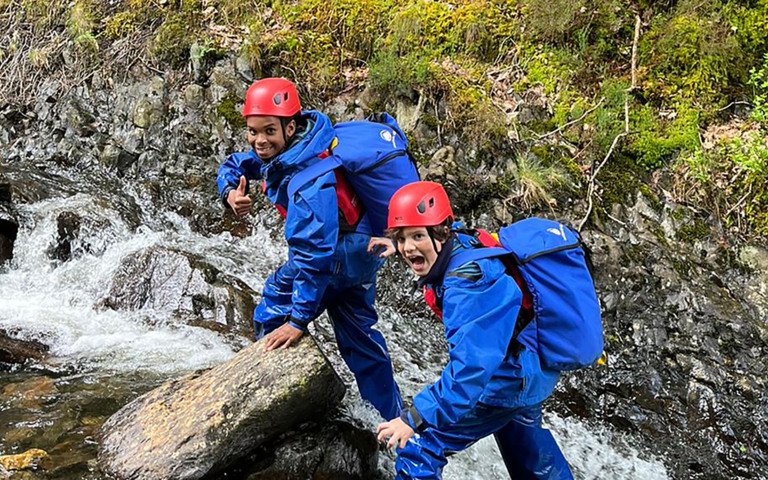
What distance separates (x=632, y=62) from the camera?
7.99 m

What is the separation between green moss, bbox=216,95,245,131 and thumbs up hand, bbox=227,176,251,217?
452 centimetres

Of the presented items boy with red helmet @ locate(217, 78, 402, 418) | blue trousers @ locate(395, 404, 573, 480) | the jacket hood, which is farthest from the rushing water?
the jacket hood

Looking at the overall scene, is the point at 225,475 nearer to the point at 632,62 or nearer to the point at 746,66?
the point at 632,62

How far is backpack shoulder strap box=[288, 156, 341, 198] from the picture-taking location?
3.92 metres

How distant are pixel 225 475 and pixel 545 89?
21.0ft

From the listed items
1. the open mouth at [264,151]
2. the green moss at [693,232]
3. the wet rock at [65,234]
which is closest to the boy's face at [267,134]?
→ the open mouth at [264,151]

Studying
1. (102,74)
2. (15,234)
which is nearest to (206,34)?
(102,74)

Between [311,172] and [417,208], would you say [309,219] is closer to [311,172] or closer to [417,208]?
[311,172]

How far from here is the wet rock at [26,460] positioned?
3.89 meters

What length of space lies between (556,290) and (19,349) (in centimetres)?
495

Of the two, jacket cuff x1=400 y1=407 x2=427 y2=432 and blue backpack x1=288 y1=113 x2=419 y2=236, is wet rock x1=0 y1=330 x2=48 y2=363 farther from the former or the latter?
jacket cuff x1=400 y1=407 x2=427 y2=432

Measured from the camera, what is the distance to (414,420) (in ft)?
11.0

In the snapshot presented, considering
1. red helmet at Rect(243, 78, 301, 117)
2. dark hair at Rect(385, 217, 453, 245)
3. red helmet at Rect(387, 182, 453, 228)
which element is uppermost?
red helmet at Rect(243, 78, 301, 117)

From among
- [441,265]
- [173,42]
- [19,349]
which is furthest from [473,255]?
[173,42]
